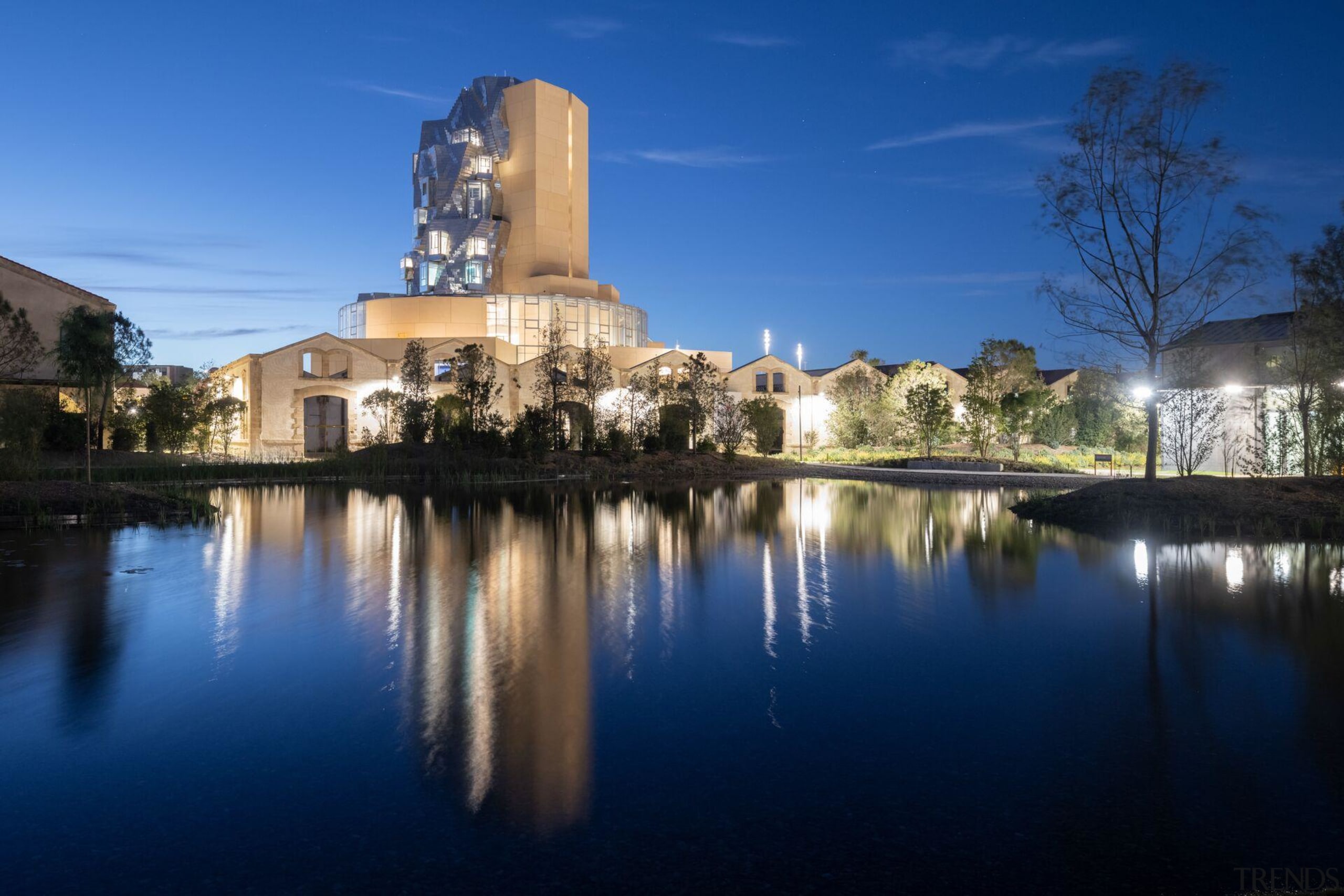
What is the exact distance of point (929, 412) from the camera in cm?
4216

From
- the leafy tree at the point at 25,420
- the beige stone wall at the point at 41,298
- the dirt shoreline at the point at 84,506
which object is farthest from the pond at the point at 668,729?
the beige stone wall at the point at 41,298

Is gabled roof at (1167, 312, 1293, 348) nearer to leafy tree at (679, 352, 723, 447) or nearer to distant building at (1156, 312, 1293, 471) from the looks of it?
distant building at (1156, 312, 1293, 471)

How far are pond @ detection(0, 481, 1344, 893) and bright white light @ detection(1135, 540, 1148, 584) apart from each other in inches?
14.3

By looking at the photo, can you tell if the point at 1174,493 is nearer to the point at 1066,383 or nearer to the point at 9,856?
the point at 9,856

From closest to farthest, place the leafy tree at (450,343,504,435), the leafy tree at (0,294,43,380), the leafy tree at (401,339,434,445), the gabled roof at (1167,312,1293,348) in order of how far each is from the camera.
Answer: the leafy tree at (0,294,43,380) < the gabled roof at (1167,312,1293,348) < the leafy tree at (450,343,504,435) < the leafy tree at (401,339,434,445)

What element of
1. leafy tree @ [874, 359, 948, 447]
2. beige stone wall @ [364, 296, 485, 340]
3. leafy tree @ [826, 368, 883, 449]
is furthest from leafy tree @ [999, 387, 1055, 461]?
beige stone wall @ [364, 296, 485, 340]

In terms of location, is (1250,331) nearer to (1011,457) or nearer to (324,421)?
(1011,457)

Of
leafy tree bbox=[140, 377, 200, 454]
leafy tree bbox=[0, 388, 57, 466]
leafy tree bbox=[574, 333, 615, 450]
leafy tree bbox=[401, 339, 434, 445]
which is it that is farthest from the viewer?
leafy tree bbox=[574, 333, 615, 450]

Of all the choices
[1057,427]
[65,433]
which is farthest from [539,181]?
[65,433]

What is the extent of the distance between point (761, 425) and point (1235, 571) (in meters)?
36.0

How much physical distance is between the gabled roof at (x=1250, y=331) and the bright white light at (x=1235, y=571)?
21.5 m

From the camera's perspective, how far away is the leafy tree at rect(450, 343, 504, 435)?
3806 centimetres

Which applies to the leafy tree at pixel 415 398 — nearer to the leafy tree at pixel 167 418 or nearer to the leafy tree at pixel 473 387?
the leafy tree at pixel 473 387

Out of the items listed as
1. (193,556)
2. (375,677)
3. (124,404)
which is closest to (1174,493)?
(375,677)
